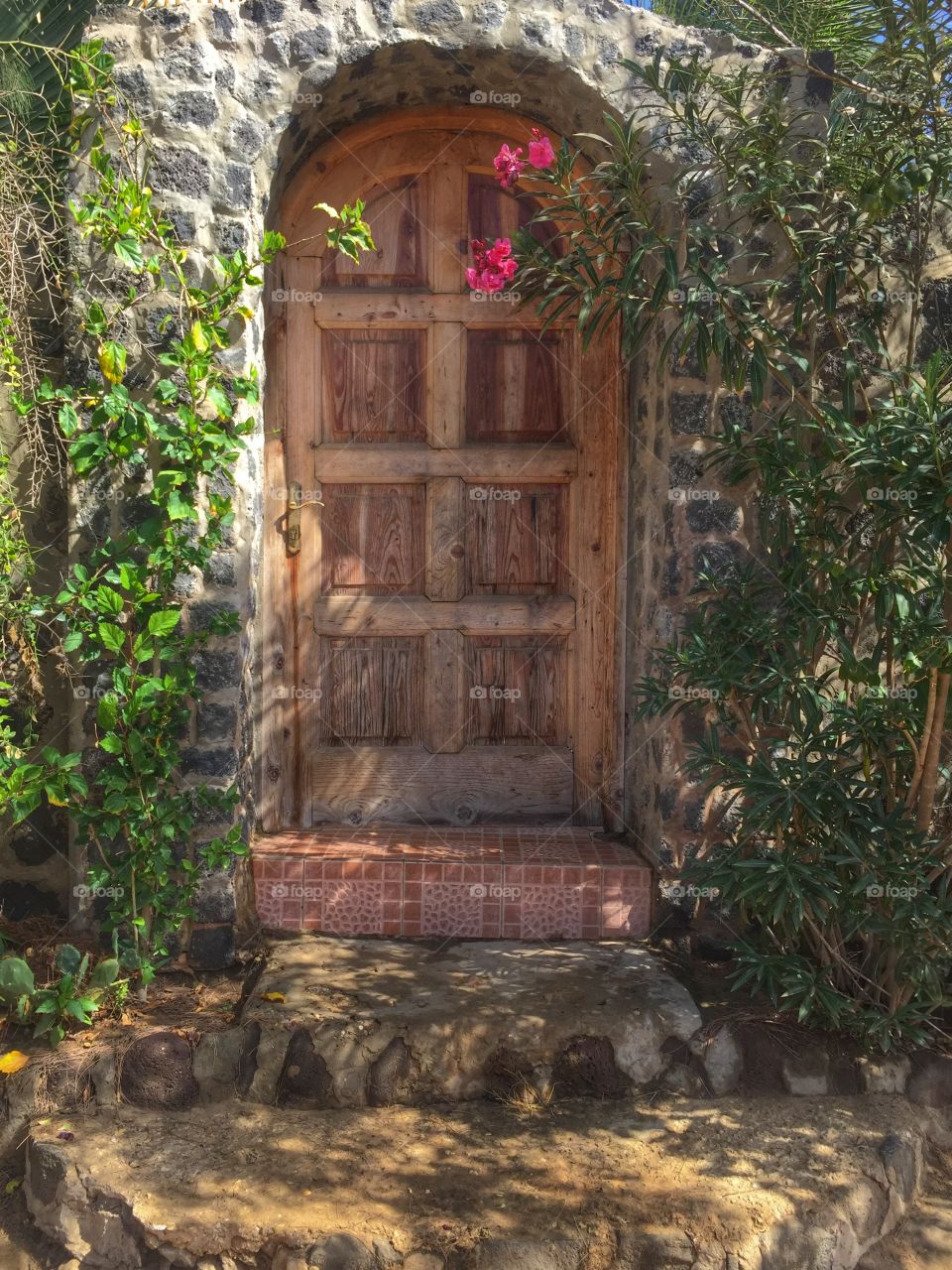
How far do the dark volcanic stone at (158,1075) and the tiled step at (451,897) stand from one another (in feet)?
2.02

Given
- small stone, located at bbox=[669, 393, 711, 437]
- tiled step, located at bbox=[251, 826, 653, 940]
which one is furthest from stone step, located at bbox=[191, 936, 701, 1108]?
small stone, located at bbox=[669, 393, 711, 437]

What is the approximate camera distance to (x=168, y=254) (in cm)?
319

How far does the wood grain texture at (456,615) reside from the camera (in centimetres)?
393

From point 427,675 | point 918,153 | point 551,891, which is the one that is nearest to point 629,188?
point 918,153

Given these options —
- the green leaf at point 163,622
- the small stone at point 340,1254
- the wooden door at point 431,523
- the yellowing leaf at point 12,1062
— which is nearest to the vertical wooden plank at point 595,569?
the wooden door at point 431,523

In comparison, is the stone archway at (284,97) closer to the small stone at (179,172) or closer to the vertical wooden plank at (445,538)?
the small stone at (179,172)

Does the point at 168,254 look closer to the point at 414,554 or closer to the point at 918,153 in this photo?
the point at 414,554

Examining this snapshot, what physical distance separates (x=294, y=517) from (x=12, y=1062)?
A: 6.18 feet

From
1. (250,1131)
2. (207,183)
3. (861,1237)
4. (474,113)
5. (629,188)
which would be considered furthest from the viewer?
(474,113)

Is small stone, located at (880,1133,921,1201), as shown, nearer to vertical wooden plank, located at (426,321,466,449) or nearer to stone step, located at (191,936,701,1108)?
stone step, located at (191,936,701,1108)

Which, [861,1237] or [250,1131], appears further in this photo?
[250,1131]

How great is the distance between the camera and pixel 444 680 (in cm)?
395

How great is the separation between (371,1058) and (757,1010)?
3.56 ft

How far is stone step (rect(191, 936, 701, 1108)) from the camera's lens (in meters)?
2.94
